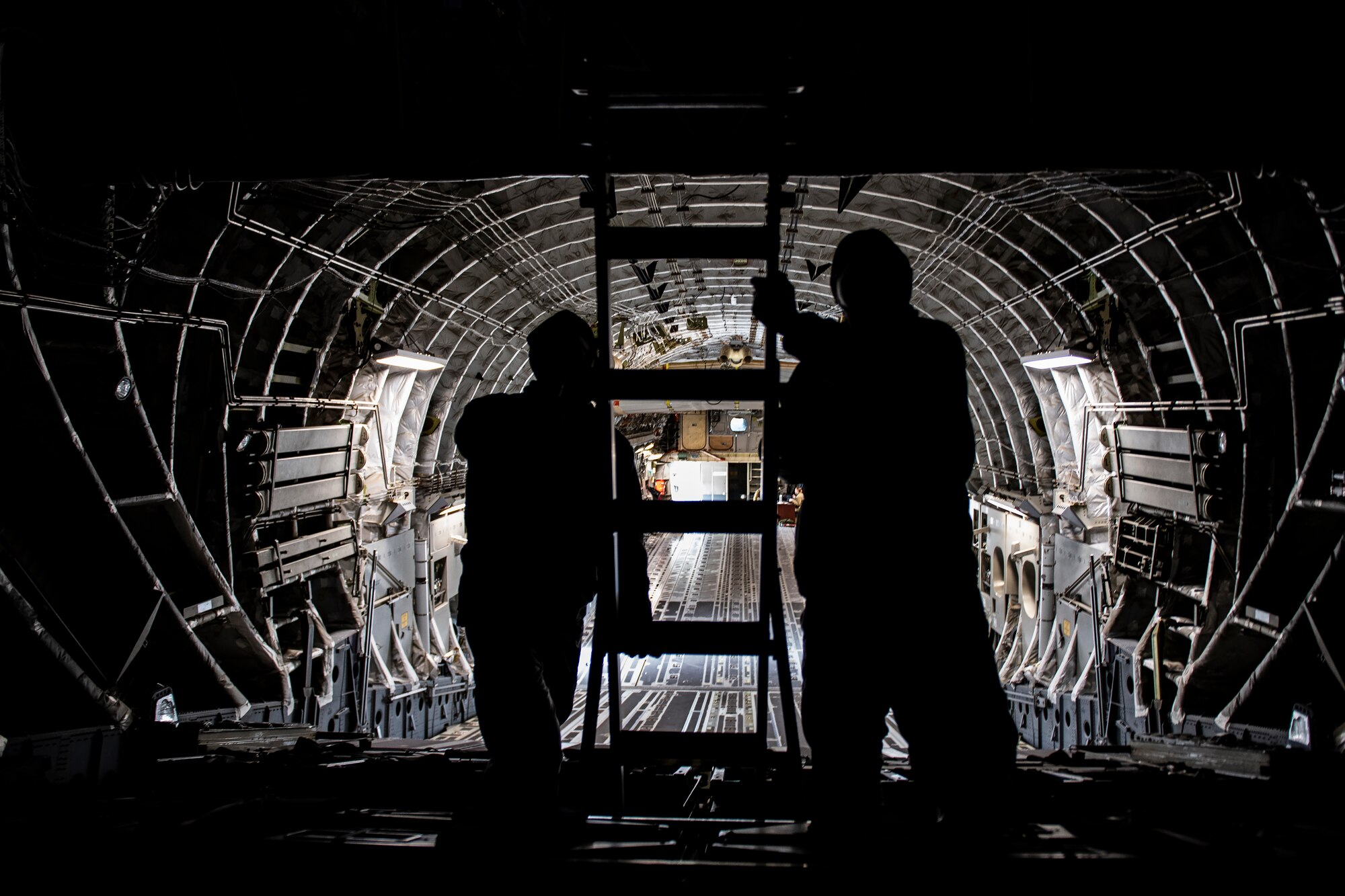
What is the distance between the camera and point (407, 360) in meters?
9.80

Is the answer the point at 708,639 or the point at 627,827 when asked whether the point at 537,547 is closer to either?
the point at 708,639

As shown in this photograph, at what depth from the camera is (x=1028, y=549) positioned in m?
12.0

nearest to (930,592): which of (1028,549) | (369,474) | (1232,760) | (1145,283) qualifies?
(1232,760)

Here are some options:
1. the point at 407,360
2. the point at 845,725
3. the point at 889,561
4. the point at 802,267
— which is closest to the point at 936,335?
the point at 889,561

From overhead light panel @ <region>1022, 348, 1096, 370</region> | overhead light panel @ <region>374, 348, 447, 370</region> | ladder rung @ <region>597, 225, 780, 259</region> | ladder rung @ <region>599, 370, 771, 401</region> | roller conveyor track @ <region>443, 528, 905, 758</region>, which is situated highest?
overhead light panel @ <region>374, 348, 447, 370</region>

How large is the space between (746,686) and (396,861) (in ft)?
35.4

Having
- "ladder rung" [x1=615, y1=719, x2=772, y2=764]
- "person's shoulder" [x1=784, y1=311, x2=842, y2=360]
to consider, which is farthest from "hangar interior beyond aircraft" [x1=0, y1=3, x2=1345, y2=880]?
"ladder rung" [x1=615, y1=719, x2=772, y2=764]

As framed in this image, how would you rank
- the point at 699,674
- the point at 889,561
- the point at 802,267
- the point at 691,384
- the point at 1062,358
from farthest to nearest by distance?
1. the point at 802,267
2. the point at 699,674
3. the point at 1062,358
4. the point at 691,384
5. the point at 889,561

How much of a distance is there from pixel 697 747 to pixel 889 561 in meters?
1.33

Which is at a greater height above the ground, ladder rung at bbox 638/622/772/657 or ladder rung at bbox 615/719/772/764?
ladder rung at bbox 638/622/772/657

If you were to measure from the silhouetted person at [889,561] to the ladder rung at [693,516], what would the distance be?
10.8 inches

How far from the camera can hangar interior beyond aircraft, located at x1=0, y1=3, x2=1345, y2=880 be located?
294 centimetres

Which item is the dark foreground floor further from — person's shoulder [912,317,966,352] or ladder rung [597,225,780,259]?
ladder rung [597,225,780,259]

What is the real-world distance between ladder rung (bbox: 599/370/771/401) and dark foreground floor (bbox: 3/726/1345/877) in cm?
174
